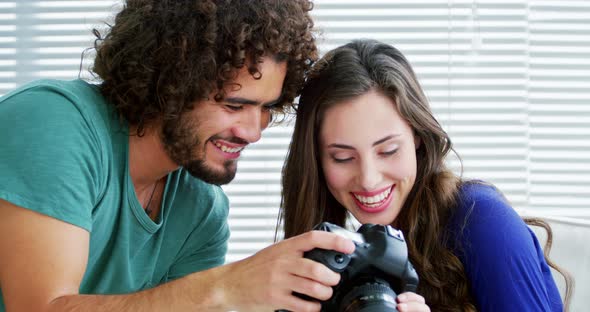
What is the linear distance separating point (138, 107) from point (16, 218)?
321 mm

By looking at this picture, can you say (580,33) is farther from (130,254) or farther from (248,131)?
(130,254)

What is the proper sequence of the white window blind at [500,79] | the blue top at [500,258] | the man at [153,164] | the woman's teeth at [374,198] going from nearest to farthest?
1. the man at [153,164]
2. the blue top at [500,258]
3. the woman's teeth at [374,198]
4. the white window blind at [500,79]

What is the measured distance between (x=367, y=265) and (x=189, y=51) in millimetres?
545

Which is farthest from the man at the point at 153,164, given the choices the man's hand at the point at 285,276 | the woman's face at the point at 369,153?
the woman's face at the point at 369,153

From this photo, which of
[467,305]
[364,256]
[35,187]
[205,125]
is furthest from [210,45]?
[467,305]

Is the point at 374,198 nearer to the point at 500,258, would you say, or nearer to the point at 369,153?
the point at 369,153

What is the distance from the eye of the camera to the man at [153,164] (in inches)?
42.1

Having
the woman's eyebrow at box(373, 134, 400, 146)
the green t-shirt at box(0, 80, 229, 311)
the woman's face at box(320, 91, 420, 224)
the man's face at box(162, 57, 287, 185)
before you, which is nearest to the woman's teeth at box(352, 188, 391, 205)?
the woman's face at box(320, 91, 420, 224)

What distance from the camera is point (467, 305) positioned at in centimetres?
133

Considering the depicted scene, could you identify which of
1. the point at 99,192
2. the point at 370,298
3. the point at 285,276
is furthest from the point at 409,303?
the point at 99,192

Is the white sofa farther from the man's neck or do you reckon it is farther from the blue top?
the man's neck

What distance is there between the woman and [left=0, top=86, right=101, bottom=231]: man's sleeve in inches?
16.8

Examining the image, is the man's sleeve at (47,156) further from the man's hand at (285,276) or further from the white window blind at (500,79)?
the white window blind at (500,79)

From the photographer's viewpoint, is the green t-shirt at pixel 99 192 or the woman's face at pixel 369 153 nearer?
the green t-shirt at pixel 99 192
